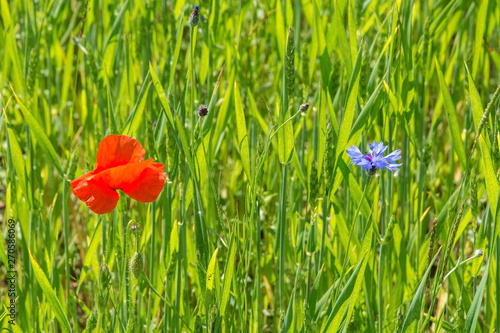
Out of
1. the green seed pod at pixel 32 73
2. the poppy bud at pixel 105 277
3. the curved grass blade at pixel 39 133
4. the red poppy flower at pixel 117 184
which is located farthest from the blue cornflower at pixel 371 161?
the green seed pod at pixel 32 73

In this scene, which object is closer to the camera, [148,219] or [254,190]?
[254,190]

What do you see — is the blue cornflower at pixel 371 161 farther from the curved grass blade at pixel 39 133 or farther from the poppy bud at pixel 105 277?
the curved grass blade at pixel 39 133

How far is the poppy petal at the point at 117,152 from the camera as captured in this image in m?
0.92

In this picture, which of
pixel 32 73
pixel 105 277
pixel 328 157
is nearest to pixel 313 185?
pixel 328 157

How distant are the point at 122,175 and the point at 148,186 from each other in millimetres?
40

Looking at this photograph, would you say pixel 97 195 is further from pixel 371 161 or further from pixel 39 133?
pixel 371 161

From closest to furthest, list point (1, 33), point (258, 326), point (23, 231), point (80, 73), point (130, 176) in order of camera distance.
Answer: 1. point (130, 176)
2. point (258, 326)
3. point (23, 231)
4. point (1, 33)
5. point (80, 73)

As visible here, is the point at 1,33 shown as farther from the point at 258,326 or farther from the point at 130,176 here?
the point at 258,326

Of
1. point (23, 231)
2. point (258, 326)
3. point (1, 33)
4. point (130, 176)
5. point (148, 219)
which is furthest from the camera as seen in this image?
point (1, 33)

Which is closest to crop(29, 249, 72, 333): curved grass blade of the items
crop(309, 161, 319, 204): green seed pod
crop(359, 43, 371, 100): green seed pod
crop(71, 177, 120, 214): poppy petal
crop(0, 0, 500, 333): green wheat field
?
crop(0, 0, 500, 333): green wheat field

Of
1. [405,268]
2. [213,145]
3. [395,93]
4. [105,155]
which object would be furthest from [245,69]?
[105,155]

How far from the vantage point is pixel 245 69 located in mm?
1662

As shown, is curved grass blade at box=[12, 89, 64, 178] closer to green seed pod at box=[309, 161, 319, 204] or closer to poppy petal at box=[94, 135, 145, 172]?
poppy petal at box=[94, 135, 145, 172]

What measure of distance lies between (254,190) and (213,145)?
0.45 meters
